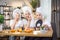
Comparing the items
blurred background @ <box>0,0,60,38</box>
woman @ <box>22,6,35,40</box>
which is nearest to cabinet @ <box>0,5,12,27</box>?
blurred background @ <box>0,0,60,38</box>

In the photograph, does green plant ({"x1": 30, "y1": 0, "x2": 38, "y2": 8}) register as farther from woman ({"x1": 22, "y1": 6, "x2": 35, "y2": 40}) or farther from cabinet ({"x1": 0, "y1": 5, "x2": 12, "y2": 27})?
cabinet ({"x1": 0, "y1": 5, "x2": 12, "y2": 27})

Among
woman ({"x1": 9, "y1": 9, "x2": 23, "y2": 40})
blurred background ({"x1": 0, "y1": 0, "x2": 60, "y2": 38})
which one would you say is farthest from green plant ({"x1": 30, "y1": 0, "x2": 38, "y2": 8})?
woman ({"x1": 9, "y1": 9, "x2": 23, "y2": 40})

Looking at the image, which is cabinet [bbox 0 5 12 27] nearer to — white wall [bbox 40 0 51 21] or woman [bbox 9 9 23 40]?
woman [bbox 9 9 23 40]

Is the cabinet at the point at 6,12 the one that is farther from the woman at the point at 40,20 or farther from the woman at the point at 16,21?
the woman at the point at 40,20

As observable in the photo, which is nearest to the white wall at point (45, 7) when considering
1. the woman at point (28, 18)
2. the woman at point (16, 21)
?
the woman at point (28, 18)

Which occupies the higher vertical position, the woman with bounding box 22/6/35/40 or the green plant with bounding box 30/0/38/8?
the green plant with bounding box 30/0/38/8

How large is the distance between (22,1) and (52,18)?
0.35 metres

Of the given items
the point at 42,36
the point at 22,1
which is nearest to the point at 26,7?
the point at 22,1

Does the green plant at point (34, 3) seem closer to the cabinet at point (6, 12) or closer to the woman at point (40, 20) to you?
the woman at point (40, 20)

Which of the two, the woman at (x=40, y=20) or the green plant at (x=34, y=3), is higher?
the green plant at (x=34, y=3)

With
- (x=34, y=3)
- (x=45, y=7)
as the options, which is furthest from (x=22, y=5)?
(x=45, y=7)

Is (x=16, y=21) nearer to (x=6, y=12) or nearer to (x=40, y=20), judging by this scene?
(x=6, y=12)

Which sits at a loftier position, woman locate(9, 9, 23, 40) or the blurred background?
the blurred background

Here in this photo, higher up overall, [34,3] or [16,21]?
[34,3]
